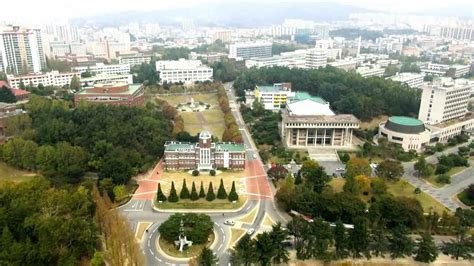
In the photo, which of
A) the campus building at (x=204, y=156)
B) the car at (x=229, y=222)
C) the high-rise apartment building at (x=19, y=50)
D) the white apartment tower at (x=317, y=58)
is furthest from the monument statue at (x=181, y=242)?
the white apartment tower at (x=317, y=58)

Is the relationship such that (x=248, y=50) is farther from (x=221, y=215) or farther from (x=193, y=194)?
(x=221, y=215)

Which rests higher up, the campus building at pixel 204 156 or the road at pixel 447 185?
the campus building at pixel 204 156

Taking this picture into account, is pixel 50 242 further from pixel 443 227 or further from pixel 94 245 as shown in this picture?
pixel 443 227

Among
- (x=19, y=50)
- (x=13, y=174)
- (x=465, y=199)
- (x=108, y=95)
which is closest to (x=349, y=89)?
(x=465, y=199)

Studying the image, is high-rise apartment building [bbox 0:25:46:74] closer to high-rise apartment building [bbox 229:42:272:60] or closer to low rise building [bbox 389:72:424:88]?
high-rise apartment building [bbox 229:42:272:60]

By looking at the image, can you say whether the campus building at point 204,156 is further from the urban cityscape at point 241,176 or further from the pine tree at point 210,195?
the pine tree at point 210,195

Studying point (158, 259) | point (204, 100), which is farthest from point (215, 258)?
point (204, 100)
